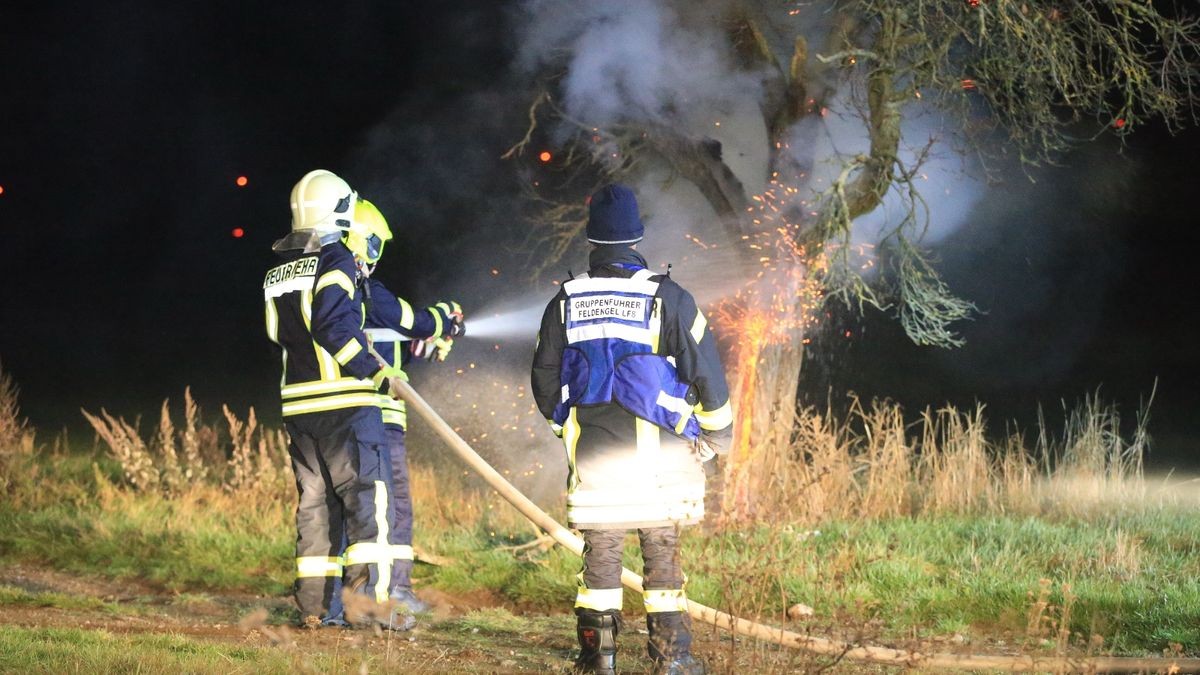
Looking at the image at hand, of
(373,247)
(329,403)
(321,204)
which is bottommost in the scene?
(329,403)

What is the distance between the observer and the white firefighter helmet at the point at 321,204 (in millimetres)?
6910

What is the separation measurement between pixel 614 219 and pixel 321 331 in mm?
1923

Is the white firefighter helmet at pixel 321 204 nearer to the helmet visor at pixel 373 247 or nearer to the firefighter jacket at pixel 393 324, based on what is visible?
the helmet visor at pixel 373 247

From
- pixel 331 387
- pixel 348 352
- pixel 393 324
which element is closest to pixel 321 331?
pixel 348 352

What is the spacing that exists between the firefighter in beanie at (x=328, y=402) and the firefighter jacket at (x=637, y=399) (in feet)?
5.50

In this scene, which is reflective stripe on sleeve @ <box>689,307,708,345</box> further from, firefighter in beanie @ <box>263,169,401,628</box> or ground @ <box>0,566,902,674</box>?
firefighter in beanie @ <box>263,169,401,628</box>

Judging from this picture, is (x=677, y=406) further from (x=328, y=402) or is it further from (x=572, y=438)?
(x=328, y=402)

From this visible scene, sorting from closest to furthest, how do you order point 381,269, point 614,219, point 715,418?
1. point 715,418
2. point 614,219
3. point 381,269

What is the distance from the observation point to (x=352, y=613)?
450 centimetres

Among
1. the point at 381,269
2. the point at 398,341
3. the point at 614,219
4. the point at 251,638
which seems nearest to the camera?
the point at 614,219

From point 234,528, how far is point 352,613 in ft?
17.1

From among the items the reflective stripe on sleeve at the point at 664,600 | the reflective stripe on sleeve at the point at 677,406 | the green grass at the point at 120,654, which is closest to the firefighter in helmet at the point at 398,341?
the green grass at the point at 120,654

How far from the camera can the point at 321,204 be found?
6.90 metres

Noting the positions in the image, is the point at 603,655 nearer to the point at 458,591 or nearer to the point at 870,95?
the point at 458,591
